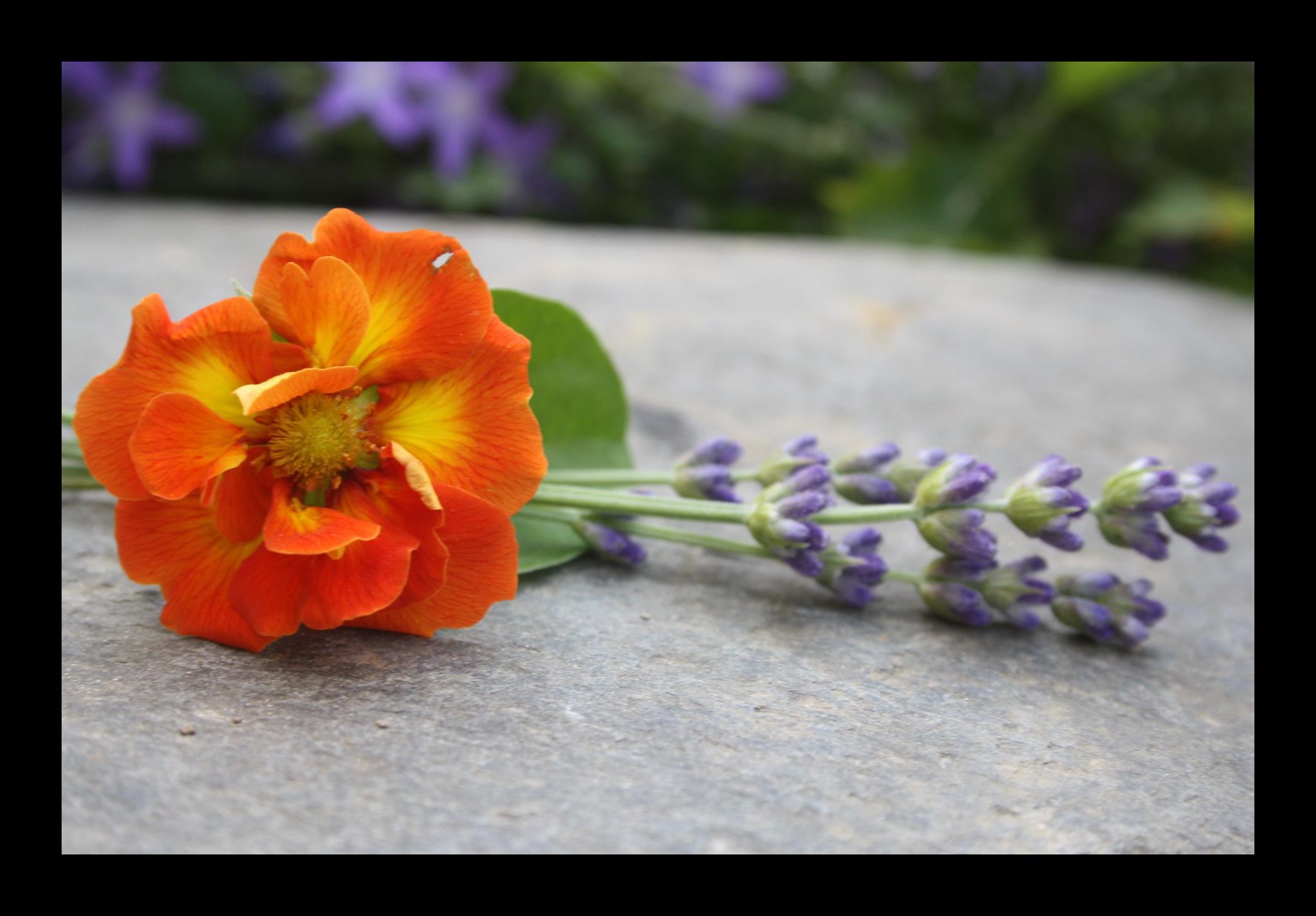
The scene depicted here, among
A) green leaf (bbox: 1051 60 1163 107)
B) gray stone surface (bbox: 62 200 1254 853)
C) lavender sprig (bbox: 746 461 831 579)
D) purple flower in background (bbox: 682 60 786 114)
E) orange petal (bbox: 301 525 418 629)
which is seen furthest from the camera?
purple flower in background (bbox: 682 60 786 114)

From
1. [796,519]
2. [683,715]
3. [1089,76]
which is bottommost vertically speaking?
[683,715]

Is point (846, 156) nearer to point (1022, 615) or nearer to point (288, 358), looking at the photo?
point (1022, 615)

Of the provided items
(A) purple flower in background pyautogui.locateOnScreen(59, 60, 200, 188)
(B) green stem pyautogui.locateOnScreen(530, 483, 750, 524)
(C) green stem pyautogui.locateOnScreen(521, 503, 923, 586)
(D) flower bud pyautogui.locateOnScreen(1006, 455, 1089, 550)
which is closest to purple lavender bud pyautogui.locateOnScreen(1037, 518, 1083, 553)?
(D) flower bud pyautogui.locateOnScreen(1006, 455, 1089, 550)

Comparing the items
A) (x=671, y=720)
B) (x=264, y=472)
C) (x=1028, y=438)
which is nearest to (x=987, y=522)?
(x=1028, y=438)

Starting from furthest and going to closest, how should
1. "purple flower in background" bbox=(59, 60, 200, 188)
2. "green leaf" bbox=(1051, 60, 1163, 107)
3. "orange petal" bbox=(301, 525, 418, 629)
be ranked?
"green leaf" bbox=(1051, 60, 1163, 107), "purple flower in background" bbox=(59, 60, 200, 188), "orange petal" bbox=(301, 525, 418, 629)

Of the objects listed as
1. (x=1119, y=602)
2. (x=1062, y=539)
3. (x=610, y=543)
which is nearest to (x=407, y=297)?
(x=610, y=543)

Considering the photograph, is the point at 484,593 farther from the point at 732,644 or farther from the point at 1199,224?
the point at 1199,224

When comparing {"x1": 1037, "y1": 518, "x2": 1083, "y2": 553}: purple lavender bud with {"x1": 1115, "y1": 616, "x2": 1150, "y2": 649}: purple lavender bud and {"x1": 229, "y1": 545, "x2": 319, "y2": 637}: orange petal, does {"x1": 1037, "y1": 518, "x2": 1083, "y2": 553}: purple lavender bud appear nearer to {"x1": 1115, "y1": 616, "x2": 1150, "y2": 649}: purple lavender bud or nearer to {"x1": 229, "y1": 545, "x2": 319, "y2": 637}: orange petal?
{"x1": 1115, "y1": 616, "x2": 1150, "y2": 649}: purple lavender bud

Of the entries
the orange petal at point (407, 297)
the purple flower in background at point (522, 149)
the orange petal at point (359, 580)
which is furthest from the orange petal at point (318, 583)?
the purple flower in background at point (522, 149)
